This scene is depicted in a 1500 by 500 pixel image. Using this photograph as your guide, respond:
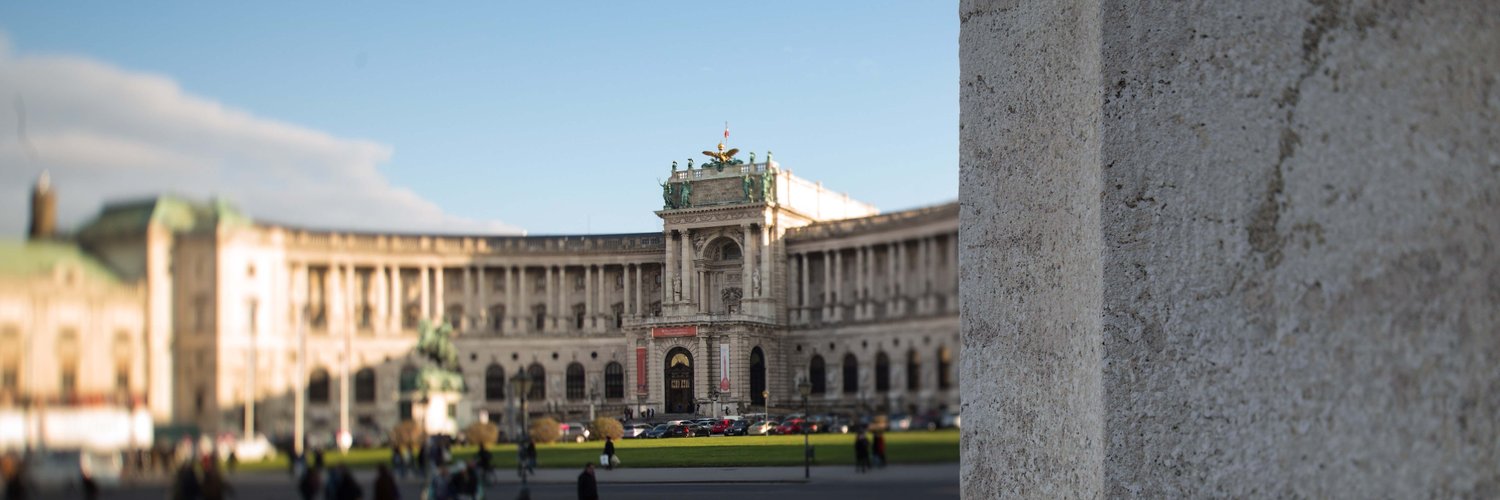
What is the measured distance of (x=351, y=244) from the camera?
45.5 feet

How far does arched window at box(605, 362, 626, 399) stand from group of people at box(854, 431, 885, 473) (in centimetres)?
818

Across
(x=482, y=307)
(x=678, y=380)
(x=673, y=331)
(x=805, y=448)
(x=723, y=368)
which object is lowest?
(x=805, y=448)

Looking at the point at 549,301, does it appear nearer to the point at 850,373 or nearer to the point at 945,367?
the point at 945,367

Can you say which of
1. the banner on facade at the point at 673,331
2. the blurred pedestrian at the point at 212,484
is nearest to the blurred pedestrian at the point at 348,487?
the blurred pedestrian at the point at 212,484

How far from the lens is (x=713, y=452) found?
18078 millimetres

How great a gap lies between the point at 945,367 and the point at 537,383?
9336 millimetres

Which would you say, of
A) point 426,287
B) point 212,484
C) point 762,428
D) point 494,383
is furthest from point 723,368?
point 494,383

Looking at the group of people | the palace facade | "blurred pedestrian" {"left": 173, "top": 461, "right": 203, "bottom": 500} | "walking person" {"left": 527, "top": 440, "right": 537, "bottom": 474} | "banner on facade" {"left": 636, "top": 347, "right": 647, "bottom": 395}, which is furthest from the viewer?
the group of people

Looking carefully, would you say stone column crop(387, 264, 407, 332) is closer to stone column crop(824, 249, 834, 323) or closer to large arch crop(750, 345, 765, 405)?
large arch crop(750, 345, 765, 405)

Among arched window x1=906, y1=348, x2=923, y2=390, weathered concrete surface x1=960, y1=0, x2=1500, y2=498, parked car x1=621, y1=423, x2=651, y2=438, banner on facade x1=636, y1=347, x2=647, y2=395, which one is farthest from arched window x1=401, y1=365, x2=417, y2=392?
weathered concrete surface x1=960, y1=0, x2=1500, y2=498

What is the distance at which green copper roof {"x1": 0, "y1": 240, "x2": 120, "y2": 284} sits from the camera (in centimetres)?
423

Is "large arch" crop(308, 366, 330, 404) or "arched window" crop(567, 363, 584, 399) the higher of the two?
"large arch" crop(308, 366, 330, 404)

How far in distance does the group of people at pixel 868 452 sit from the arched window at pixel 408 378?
11.8 meters

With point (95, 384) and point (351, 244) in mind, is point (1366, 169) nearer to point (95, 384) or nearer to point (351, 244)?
point (95, 384)
